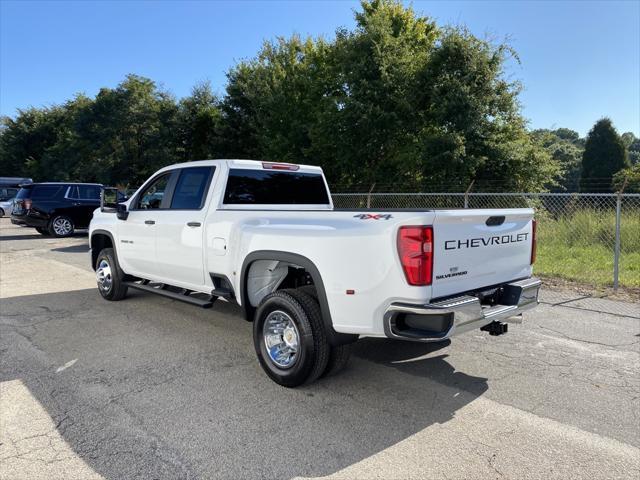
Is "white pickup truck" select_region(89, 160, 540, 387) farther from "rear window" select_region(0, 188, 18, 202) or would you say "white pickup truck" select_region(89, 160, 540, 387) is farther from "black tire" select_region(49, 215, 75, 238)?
"rear window" select_region(0, 188, 18, 202)

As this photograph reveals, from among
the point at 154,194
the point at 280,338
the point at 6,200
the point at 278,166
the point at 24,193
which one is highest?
the point at 278,166

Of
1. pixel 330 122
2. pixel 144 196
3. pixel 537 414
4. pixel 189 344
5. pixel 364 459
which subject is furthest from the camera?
pixel 330 122

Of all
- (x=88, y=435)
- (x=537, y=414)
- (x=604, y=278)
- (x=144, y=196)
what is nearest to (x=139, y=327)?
(x=144, y=196)

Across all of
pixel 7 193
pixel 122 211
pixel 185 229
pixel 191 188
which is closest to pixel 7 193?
pixel 7 193

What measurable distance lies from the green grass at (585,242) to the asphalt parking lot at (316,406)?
3.93 meters

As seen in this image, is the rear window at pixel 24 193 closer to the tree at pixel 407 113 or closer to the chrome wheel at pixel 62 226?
the chrome wheel at pixel 62 226

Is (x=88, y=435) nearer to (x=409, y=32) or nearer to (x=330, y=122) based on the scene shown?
(x=330, y=122)

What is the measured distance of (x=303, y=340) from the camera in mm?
3611

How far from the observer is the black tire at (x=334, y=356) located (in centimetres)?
378

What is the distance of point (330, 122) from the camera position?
17.4m

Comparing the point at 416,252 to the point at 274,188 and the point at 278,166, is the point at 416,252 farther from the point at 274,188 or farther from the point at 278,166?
the point at 278,166

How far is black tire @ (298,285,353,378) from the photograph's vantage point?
12.4 feet

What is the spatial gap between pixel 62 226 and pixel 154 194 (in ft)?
42.9

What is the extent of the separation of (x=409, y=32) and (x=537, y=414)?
17.4 m
